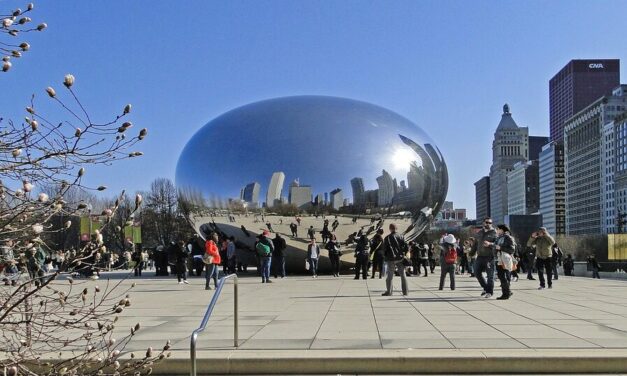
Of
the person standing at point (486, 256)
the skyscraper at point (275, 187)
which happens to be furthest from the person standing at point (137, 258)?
the person standing at point (486, 256)

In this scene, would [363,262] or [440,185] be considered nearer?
[363,262]

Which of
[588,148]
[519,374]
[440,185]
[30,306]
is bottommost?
[519,374]

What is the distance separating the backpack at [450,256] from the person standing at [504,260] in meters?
2.16

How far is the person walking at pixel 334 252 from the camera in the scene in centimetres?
2511

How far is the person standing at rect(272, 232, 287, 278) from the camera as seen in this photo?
24.6 metres

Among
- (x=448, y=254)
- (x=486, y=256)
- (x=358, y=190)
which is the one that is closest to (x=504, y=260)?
(x=486, y=256)

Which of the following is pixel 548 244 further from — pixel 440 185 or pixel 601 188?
pixel 601 188

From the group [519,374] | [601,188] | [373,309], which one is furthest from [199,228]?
[601,188]

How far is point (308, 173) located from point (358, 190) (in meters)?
1.92

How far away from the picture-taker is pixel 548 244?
60.3ft

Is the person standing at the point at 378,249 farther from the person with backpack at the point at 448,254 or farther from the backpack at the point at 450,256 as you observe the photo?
the backpack at the point at 450,256

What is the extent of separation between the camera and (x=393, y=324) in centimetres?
1016

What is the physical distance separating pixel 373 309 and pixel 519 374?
5.37 meters

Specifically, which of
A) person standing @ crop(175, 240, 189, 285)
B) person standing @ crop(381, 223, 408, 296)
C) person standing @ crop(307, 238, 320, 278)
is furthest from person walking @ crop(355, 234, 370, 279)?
person standing @ crop(381, 223, 408, 296)
